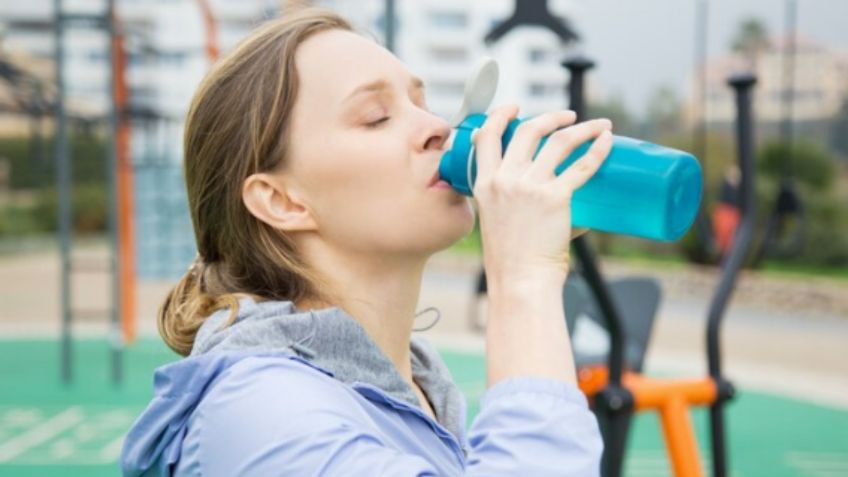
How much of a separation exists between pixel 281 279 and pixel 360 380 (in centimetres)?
16

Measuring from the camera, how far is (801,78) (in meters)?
9.80

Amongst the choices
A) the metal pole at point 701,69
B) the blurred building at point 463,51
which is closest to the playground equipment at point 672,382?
the metal pole at point 701,69

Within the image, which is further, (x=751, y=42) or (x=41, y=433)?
(x=751, y=42)

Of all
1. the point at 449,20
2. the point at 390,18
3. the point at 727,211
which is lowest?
the point at 727,211

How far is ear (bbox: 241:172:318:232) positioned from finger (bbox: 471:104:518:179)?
23cm

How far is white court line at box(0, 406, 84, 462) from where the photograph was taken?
16.9 feet

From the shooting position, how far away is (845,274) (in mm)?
11375

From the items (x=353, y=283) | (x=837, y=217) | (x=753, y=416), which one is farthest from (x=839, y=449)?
(x=837, y=217)

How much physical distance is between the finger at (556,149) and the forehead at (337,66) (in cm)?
27

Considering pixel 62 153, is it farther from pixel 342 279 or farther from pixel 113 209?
pixel 342 279

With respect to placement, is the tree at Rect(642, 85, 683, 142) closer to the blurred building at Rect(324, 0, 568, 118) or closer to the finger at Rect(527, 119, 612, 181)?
the blurred building at Rect(324, 0, 568, 118)

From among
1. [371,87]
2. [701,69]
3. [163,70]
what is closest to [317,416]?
[371,87]

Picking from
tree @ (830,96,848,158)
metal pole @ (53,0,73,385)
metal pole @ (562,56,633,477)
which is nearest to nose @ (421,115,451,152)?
metal pole @ (562,56,633,477)

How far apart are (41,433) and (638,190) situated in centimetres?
522
